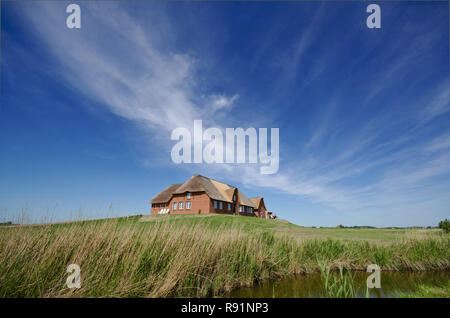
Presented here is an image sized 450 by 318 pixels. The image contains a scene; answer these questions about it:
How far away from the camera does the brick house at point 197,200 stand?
35.9m

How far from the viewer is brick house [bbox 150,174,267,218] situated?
35938mm

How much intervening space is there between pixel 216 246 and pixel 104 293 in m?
3.74

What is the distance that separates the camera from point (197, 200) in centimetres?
3634

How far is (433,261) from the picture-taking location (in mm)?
11047

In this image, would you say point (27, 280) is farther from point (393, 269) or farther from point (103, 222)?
point (393, 269)

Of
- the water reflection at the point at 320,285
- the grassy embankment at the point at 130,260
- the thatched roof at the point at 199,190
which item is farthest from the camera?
the thatched roof at the point at 199,190

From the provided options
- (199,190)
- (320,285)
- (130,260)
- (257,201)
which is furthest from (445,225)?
(257,201)

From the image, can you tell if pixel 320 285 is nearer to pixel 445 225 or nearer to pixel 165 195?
pixel 445 225

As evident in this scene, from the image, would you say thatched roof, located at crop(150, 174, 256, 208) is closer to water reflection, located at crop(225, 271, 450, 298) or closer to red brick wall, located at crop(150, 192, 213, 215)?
red brick wall, located at crop(150, 192, 213, 215)

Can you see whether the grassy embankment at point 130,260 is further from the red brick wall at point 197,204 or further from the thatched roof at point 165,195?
the thatched roof at point 165,195

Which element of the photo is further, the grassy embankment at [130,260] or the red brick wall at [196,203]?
the red brick wall at [196,203]

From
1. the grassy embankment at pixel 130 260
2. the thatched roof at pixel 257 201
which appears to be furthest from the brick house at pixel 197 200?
the grassy embankment at pixel 130 260

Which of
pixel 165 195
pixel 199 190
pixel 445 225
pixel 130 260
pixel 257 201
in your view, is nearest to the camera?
pixel 130 260
